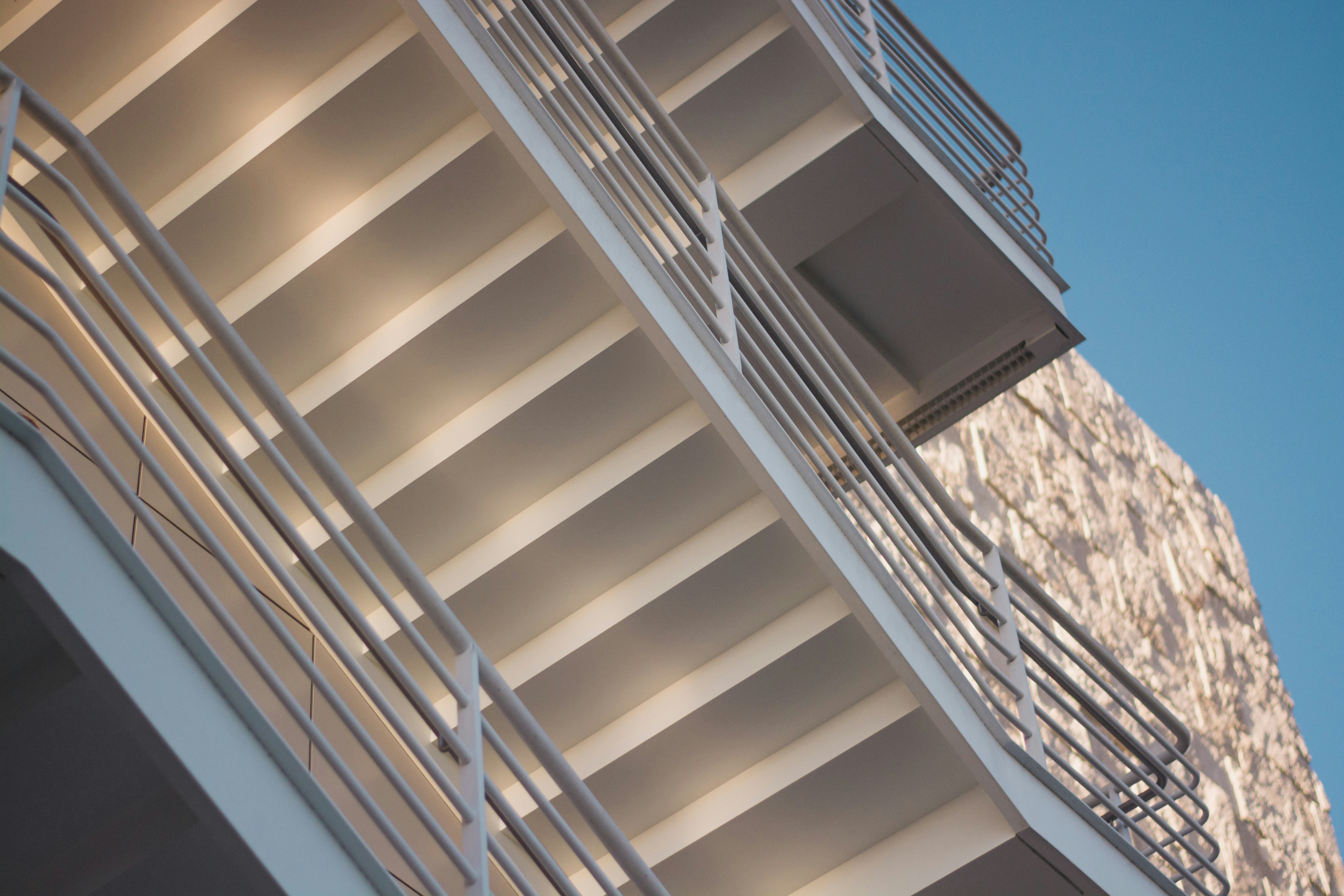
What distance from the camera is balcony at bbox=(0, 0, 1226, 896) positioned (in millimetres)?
2631

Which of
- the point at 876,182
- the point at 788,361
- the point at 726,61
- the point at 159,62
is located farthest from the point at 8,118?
the point at 876,182

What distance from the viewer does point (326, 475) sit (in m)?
1.98

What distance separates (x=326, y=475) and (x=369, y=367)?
792 mm

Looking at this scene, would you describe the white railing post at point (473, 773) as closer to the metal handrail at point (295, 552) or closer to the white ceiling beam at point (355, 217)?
the metal handrail at point (295, 552)

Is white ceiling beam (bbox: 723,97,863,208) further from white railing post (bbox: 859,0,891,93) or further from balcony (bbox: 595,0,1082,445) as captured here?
white railing post (bbox: 859,0,891,93)

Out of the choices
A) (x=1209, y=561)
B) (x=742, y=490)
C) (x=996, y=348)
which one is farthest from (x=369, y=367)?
(x=1209, y=561)

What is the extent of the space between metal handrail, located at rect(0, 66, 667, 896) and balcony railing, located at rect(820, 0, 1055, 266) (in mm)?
2970

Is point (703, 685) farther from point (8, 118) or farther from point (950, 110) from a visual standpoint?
point (950, 110)

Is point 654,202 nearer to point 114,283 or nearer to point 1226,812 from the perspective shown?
point 114,283

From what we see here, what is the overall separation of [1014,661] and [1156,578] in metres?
5.90

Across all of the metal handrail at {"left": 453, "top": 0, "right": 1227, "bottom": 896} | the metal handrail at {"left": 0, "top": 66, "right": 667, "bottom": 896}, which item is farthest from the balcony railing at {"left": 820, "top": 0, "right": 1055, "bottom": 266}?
the metal handrail at {"left": 0, "top": 66, "right": 667, "bottom": 896}

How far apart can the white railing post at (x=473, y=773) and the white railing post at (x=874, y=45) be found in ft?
9.33

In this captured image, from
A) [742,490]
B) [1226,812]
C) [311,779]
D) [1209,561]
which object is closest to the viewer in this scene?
[311,779]

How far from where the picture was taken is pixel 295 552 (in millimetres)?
1926
